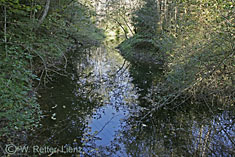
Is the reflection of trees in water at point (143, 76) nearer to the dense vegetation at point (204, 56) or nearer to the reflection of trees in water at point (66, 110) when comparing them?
the dense vegetation at point (204, 56)

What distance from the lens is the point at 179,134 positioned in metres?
5.90

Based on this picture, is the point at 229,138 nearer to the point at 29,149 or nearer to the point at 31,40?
the point at 29,149

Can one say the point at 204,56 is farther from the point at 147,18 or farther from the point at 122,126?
the point at 147,18

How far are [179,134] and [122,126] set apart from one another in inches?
68.0

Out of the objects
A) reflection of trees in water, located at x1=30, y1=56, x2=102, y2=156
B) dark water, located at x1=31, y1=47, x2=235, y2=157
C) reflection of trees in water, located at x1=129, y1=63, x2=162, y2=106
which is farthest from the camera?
reflection of trees in water, located at x1=129, y1=63, x2=162, y2=106

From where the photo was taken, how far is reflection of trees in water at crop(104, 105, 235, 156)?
5137 mm

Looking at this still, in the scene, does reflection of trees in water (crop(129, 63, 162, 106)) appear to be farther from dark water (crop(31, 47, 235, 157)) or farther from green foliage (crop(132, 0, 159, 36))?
green foliage (crop(132, 0, 159, 36))

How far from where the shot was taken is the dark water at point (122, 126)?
514 centimetres

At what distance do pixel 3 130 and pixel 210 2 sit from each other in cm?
605

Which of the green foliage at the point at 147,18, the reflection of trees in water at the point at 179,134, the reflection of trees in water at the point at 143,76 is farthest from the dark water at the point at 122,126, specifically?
the green foliage at the point at 147,18

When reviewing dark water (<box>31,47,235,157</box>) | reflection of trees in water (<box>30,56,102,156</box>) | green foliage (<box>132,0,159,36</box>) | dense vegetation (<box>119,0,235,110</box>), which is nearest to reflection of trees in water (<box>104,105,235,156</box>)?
dark water (<box>31,47,235,157</box>)

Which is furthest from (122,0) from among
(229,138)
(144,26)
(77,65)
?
(229,138)

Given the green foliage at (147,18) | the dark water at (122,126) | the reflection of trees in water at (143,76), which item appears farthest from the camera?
the green foliage at (147,18)

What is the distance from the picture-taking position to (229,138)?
568cm
